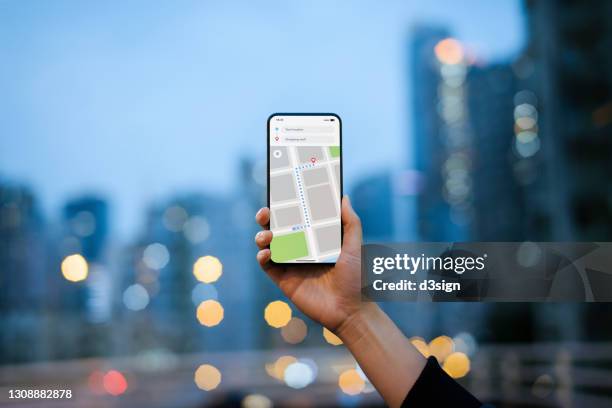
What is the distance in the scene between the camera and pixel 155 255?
17.4 m

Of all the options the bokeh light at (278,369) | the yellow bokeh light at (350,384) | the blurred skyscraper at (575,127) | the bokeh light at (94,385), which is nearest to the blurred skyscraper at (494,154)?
the blurred skyscraper at (575,127)

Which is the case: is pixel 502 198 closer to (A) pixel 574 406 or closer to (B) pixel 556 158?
(B) pixel 556 158

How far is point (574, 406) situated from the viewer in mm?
2941

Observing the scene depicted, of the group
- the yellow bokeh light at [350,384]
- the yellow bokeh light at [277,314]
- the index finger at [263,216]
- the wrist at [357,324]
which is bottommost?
the yellow bokeh light at [277,314]

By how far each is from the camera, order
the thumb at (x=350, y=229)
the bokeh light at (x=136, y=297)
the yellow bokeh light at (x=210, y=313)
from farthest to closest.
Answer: the yellow bokeh light at (x=210, y=313), the bokeh light at (x=136, y=297), the thumb at (x=350, y=229)

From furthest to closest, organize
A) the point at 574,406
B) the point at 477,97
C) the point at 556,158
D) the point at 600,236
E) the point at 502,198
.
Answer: the point at 477,97 → the point at 502,198 → the point at 556,158 → the point at 600,236 → the point at 574,406

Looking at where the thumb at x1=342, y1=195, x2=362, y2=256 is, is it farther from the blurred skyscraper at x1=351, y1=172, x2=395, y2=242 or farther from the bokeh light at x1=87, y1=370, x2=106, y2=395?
the blurred skyscraper at x1=351, y1=172, x2=395, y2=242

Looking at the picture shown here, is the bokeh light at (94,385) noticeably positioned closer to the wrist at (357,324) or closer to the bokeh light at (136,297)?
the wrist at (357,324)

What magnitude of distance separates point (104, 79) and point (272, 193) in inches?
667

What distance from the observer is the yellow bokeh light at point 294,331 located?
17891 mm

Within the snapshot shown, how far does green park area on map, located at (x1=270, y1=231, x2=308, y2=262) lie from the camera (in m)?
0.92

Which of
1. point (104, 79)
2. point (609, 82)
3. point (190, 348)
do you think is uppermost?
point (104, 79)

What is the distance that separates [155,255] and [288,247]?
55.9 feet

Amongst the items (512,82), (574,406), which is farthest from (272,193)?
(512,82)
